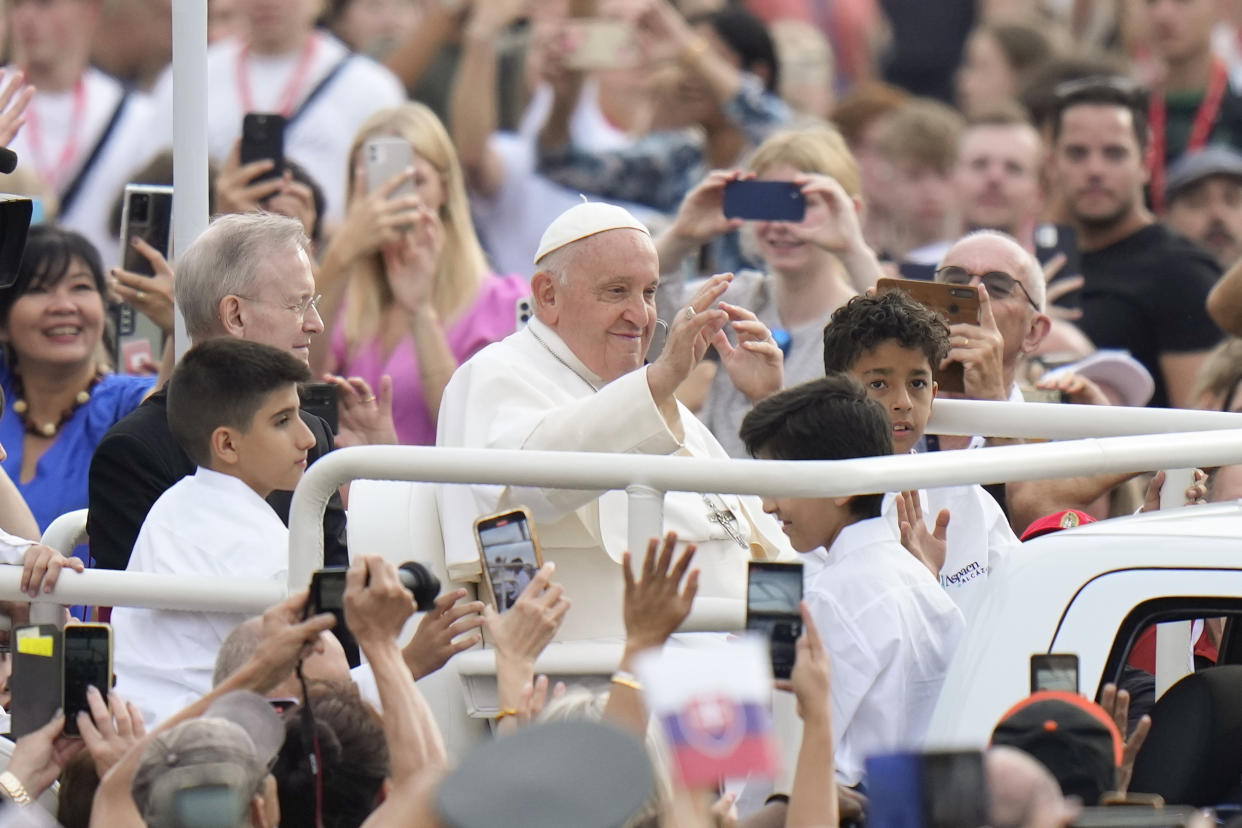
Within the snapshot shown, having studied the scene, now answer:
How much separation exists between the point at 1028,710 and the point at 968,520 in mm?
1589

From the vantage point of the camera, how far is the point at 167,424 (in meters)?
5.01

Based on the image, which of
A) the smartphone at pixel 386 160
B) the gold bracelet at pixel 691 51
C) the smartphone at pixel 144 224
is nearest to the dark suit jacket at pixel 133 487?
the smartphone at pixel 144 224

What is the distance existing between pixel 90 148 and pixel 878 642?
6071 mm

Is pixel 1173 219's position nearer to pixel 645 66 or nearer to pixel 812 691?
pixel 645 66

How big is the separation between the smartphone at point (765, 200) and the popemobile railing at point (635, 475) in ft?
7.81

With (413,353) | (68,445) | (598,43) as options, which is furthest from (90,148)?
(68,445)

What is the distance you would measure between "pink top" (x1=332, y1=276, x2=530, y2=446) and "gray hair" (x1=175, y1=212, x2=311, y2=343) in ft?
4.59

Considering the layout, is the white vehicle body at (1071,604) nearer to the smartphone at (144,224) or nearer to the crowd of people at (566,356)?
the crowd of people at (566,356)

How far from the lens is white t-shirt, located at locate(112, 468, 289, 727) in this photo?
14.2ft

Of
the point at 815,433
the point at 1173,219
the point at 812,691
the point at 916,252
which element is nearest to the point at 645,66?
the point at 916,252

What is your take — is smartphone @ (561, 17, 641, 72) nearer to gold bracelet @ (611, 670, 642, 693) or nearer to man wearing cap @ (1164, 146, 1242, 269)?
man wearing cap @ (1164, 146, 1242, 269)

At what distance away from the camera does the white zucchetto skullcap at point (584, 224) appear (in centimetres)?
512

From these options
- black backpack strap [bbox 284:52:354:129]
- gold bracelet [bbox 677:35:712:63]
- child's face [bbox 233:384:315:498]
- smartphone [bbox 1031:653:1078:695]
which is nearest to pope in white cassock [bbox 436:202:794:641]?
child's face [bbox 233:384:315:498]

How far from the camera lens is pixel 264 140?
23.0 ft
